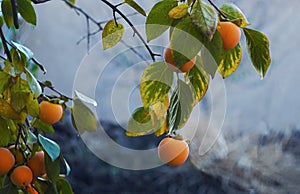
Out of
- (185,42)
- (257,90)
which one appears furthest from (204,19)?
(257,90)

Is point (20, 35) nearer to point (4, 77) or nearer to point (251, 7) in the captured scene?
point (251, 7)

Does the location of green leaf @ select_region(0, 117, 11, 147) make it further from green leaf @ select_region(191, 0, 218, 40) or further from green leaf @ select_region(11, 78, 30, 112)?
green leaf @ select_region(191, 0, 218, 40)

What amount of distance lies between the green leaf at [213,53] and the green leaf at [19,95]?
22 cm

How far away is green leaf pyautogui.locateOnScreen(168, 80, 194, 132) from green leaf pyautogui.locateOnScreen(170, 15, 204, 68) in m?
0.04

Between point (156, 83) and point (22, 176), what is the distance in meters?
0.21

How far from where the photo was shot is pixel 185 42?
0.29 m

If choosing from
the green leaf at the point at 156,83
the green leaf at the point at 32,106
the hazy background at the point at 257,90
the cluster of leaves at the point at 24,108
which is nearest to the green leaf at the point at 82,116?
the cluster of leaves at the point at 24,108

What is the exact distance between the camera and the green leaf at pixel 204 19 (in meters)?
0.28

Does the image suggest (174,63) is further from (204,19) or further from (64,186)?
(64,186)

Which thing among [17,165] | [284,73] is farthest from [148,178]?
[17,165]

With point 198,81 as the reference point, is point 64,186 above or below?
below

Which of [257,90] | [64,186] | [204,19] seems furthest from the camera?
[257,90]

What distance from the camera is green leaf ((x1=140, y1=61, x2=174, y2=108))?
1.10 ft

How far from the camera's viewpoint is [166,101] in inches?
17.2
